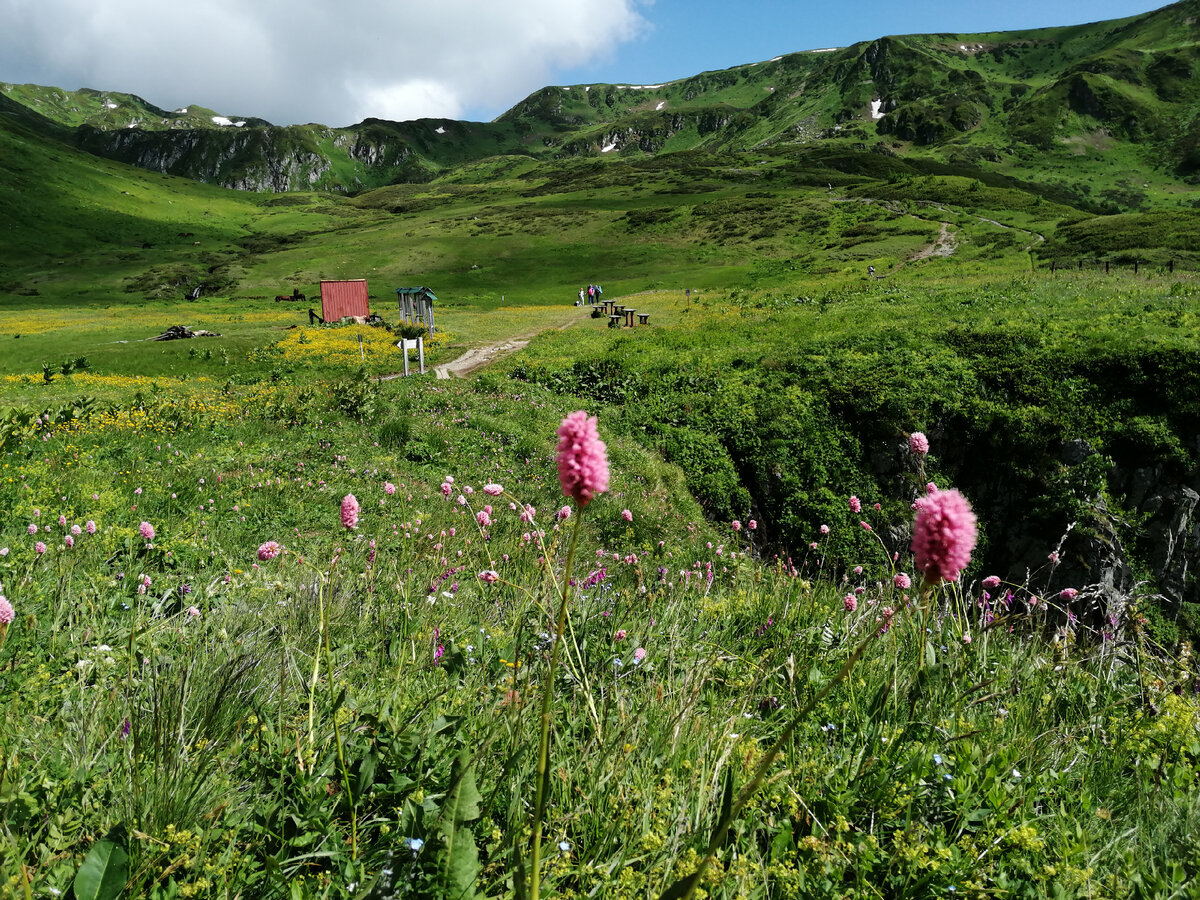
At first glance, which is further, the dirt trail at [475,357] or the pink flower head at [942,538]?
the dirt trail at [475,357]

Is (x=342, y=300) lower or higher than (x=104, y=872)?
higher

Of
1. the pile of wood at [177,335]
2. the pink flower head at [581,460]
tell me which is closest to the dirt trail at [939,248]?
the pile of wood at [177,335]

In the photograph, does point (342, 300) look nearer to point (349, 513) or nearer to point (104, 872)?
point (349, 513)

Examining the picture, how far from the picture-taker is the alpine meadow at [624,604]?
84.0 inches

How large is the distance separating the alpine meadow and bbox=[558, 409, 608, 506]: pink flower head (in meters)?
0.01

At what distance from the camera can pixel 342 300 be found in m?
43.4

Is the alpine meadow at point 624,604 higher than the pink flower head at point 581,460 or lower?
lower

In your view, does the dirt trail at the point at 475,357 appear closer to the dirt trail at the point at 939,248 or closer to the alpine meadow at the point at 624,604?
the alpine meadow at the point at 624,604

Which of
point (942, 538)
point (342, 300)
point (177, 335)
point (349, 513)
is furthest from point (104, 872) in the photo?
point (342, 300)

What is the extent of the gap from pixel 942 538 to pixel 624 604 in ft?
10.9

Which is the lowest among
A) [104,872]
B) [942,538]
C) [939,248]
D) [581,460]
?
[104,872]

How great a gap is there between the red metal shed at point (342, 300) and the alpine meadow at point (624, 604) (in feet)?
26.1

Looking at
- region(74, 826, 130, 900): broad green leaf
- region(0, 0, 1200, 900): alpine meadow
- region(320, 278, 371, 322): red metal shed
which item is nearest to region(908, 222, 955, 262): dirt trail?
region(0, 0, 1200, 900): alpine meadow

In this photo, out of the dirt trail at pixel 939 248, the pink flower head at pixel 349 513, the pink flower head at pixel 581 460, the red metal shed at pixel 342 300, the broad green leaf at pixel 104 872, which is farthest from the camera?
the dirt trail at pixel 939 248
